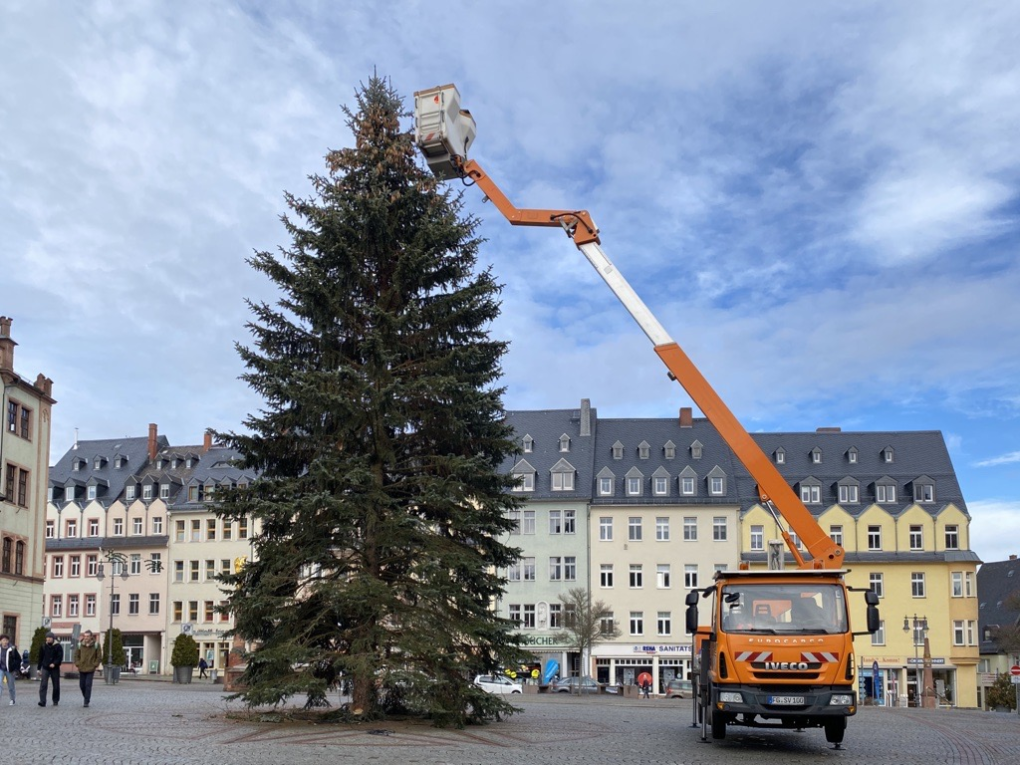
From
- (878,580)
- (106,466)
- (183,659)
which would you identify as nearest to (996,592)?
(878,580)

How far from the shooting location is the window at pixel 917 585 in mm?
70625

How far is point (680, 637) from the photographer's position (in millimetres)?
71812

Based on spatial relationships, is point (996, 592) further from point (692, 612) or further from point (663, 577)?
point (692, 612)

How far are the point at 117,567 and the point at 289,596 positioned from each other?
64.4 meters

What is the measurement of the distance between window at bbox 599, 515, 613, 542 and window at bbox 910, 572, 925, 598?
1732 centimetres

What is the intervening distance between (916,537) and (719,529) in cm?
1123

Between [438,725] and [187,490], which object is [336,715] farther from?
[187,490]

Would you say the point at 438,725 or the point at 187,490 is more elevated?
the point at 187,490

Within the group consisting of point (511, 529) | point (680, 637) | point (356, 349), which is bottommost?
point (680, 637)

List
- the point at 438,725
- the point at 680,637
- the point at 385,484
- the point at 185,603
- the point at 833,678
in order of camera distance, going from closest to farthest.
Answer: the point at 833,678 → the point at 438,725 → the point at 385,484 → the point at 680,637 → the point at 185,603

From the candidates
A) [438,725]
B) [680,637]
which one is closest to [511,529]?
[438,725]

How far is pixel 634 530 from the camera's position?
73625 millimetres

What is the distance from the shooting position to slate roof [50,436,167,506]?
8600cm

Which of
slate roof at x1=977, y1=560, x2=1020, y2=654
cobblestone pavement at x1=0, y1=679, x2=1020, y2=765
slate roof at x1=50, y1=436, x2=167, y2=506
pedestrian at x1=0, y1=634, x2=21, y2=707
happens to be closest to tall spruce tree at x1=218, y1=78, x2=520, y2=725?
cobblestone pavement at x1=0, y1=679, x2=1020, y2=765
